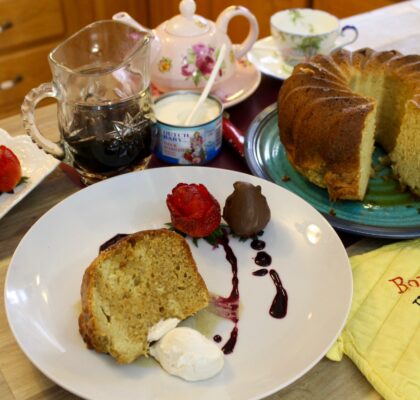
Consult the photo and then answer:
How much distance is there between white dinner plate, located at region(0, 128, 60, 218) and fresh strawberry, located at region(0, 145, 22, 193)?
2 cm

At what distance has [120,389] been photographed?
79 centimetres

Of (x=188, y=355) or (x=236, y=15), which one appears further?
(x=236, y=15)

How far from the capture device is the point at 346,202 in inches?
48.4

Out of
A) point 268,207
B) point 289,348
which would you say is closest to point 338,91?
point 268,207

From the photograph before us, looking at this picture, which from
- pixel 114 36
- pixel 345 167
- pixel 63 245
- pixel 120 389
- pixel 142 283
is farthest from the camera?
pixel 114 36

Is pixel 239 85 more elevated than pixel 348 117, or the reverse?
pixel 348 117

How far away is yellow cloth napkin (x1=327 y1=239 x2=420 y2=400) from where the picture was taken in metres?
0.86

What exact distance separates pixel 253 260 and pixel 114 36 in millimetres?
Result: 672

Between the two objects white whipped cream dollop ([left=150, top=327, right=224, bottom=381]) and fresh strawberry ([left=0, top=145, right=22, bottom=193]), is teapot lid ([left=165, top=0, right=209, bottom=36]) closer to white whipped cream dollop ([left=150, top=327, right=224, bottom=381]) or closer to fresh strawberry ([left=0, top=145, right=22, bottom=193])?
fresh strawberry ([left=0, top=145, right=22, bottom=193])

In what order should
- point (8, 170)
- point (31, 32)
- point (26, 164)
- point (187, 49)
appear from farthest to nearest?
point (31, 32)
point (187, 49)
point (26, 164)
point (8, 170)

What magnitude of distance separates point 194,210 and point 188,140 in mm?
290

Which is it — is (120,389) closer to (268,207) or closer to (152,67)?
(268,207)

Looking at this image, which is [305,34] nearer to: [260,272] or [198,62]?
[198,62]

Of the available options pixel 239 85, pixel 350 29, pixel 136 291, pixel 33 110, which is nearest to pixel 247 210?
pixel 136 291
